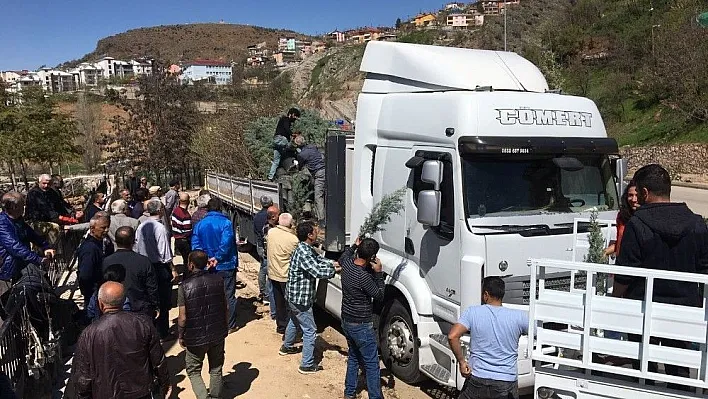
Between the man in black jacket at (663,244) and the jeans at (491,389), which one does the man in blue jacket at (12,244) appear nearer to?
the jeans at (491,389)

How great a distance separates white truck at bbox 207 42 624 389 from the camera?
4738mm

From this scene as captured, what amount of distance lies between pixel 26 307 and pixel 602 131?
20.6 feet

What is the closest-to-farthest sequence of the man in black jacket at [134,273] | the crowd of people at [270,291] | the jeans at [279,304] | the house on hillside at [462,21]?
the crowd of people at [270,291]
the man in black jacket at [134,273]
the jeans at [279,304]
the house on hillside at [462,21]

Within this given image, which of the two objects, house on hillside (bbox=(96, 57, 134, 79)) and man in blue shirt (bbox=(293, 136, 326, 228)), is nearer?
man in blue shirt (bbox=(293, 136, 326, 228))

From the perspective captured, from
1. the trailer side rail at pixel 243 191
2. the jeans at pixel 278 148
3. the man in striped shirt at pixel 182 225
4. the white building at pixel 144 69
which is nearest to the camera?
the man in striped shirt at pixel 182 225

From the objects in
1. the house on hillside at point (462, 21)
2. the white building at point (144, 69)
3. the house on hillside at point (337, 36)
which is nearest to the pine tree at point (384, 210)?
the white building at point (144, 69)

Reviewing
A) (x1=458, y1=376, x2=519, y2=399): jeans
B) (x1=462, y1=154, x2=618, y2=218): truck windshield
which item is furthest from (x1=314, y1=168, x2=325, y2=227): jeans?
(x1=458, y1=376, x2=519, y2=399): jeans

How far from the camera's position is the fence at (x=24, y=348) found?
461 centimetres

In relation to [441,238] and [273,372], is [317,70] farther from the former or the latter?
Answer: [441,238]

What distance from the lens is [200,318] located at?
478cm

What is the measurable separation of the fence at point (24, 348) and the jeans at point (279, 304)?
8.38 feet

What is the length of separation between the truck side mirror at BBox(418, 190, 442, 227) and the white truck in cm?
1

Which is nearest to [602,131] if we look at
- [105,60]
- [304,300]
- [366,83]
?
[366,83]

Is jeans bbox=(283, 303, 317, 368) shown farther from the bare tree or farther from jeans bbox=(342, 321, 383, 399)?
the bare tree
